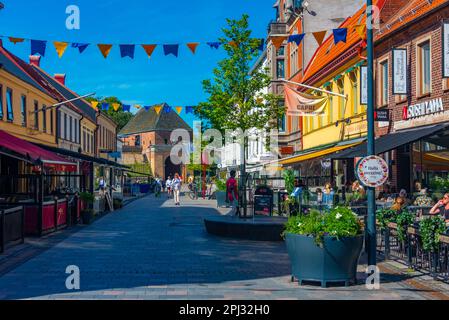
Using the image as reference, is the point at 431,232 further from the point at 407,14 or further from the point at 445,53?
the point at 407,14

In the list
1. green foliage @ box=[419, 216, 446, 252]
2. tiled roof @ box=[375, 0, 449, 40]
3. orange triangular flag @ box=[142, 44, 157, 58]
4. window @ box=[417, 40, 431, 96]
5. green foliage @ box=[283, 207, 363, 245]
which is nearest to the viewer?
green foliage @ box=[283, 207, 363, 245]

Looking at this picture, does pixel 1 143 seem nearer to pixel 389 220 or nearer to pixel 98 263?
pixel 98 263

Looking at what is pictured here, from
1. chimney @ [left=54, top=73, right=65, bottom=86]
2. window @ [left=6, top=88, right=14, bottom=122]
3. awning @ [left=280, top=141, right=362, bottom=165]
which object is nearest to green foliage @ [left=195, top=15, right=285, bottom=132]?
awning @ [left=280, top=141, right=362, bottom=165]

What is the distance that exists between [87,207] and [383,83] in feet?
39.1

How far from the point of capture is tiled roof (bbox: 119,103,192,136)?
348 ft

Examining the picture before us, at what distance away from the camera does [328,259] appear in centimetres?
978

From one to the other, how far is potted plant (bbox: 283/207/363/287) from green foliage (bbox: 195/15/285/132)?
87.0 feet

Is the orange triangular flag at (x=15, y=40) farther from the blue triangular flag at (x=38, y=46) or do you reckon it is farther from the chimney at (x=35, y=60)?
the chimney at (x=35, y=60)

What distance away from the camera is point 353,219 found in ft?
32.8

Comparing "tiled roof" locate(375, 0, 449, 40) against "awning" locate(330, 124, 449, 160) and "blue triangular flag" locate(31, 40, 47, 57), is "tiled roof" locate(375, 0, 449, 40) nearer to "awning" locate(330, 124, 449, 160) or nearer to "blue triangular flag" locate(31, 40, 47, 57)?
"awning" locate(330, 124, 449, 160)

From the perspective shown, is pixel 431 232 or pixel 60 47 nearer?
pixel 431 232

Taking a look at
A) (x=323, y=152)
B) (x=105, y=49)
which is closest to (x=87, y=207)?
(x=105, y=49)

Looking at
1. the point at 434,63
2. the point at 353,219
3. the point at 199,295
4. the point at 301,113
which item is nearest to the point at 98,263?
the point at 199,295

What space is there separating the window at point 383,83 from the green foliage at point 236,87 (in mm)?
12202
